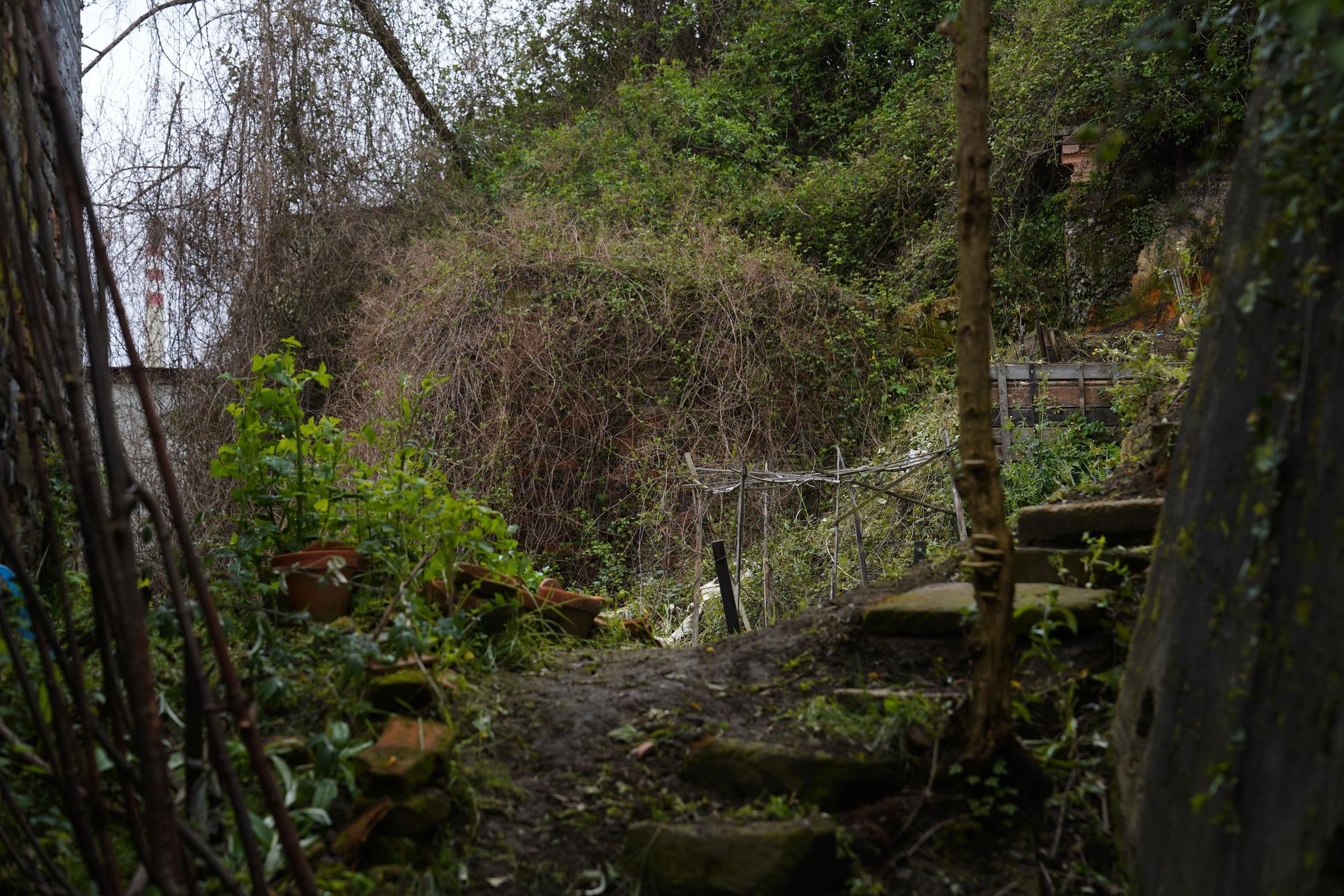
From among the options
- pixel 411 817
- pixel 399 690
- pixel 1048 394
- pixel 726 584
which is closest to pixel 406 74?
pixel 1048 394

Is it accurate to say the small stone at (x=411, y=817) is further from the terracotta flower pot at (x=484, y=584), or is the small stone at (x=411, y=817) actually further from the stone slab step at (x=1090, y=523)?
the stone slab step at (x=1090, y=523)

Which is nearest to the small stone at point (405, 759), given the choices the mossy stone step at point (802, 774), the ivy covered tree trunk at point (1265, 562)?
the mossy stone step at point (802, 774)

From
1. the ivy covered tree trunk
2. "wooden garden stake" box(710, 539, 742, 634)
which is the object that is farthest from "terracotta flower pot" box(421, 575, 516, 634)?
the ivy covered tree trunk

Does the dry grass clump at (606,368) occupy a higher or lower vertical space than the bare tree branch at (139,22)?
lower

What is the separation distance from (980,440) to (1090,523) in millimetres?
1417

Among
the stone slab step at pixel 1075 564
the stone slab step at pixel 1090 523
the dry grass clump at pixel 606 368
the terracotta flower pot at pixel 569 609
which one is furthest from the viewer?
the dry grass clump at pixel 606 368

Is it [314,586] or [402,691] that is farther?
[314,586]

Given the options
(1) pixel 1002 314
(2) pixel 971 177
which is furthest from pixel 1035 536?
(1) pixel 1002 314

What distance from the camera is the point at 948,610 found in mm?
2945

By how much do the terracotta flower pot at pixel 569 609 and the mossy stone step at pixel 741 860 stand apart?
152cm

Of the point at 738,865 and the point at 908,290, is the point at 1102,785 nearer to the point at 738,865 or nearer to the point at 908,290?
the point at 738,865

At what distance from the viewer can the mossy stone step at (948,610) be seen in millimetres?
2850

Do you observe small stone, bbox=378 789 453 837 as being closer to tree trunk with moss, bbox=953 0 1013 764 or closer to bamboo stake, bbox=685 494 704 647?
tree trunk with moss, bbox=953 0 1013 764

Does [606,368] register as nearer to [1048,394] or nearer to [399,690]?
[1048,394]
